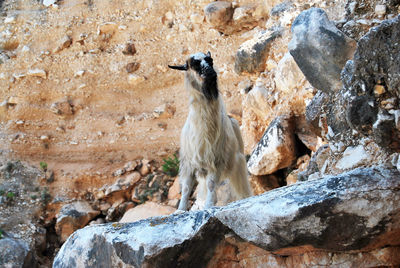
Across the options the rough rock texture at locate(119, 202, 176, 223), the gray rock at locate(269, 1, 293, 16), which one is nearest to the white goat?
the rough rock texture at locate(119, 202, 176, 223)

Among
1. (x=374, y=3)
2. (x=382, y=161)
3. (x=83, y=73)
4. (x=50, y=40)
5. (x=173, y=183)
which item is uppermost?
(x=50, y=40)

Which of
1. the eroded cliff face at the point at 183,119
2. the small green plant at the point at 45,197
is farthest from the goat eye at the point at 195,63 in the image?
the small green plant at the point at 45,197

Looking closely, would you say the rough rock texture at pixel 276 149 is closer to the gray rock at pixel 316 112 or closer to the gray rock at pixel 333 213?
the gray rock at pixel 316 112

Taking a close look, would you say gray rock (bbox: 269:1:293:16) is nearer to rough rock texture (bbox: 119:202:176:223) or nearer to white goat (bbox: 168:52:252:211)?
→ white goat (bbox: 168:52:252:211)

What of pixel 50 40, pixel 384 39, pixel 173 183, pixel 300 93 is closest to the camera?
pixel 384 39

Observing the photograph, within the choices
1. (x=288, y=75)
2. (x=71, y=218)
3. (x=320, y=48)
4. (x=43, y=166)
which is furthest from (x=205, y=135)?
(x=43, y=166)

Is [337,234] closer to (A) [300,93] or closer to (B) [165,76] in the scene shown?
(A) [300,93]

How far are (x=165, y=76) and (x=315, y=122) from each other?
5380 mm

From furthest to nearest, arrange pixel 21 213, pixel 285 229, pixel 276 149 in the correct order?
1. pixel 21 213
2. pixel 276 149
3. pixel 285 229

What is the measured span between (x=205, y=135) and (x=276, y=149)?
1902 mm

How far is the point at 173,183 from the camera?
8242 millimetres

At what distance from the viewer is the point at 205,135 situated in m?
4.34

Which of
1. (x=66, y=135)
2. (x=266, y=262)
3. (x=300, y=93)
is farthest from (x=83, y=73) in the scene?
(x=266, y=262)

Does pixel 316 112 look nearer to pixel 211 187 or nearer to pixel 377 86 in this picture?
pixel 211 187
